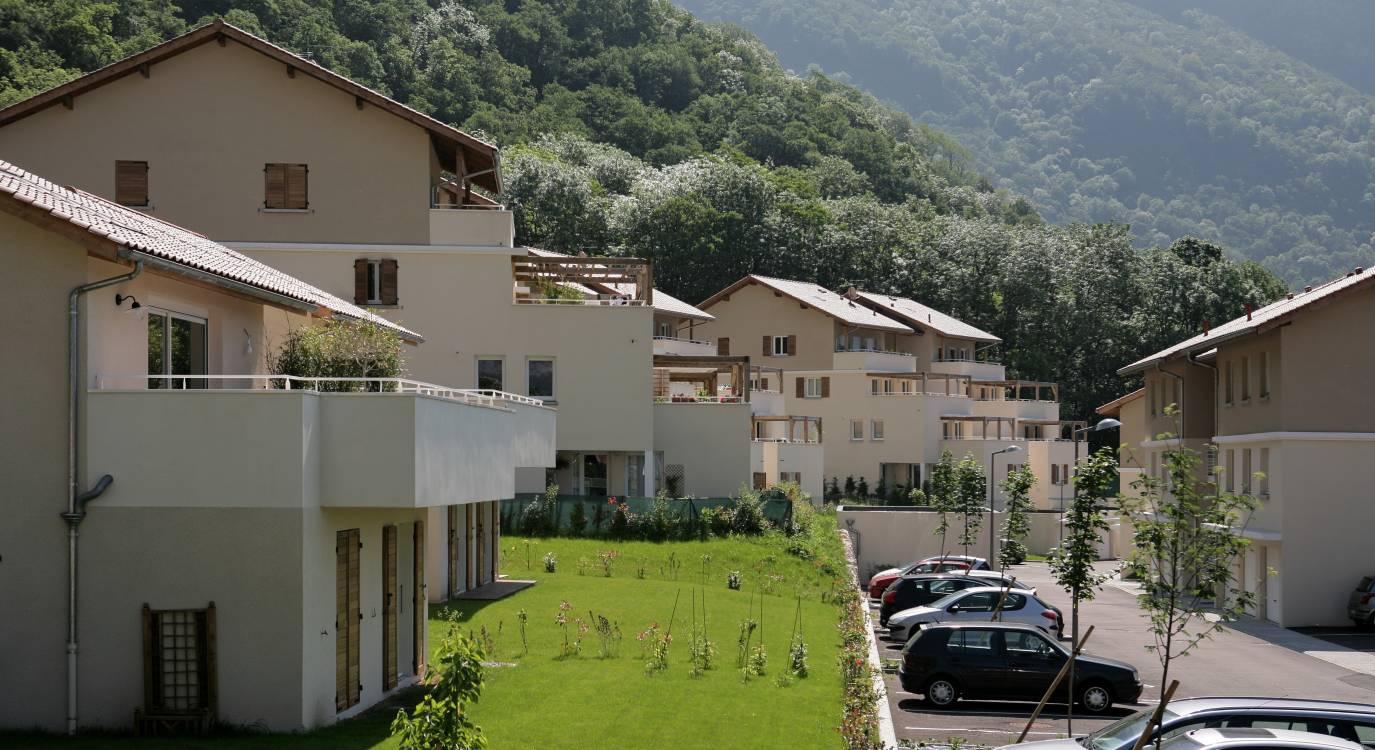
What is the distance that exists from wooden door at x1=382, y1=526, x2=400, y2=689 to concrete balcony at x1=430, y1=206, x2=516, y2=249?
920 inches

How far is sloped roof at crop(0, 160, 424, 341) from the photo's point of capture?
17.4 meters

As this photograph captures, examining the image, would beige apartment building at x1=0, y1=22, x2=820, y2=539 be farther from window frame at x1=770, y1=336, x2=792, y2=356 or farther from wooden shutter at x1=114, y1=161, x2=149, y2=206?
window frame at x1=770, y1=336, x2=792, y2=356

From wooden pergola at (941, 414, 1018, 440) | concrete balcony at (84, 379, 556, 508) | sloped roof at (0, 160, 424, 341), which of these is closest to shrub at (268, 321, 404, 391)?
sloped roof at (0, 160, 424, 341)

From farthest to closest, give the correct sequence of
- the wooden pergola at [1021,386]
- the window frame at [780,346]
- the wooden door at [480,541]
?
the wooden pergola at [1021,386], the window frame at [780,346], the wooden door at [480,541]

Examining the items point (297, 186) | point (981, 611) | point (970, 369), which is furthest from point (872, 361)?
point (981, 611)

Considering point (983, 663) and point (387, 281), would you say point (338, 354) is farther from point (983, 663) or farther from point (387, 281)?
point (387, 281)

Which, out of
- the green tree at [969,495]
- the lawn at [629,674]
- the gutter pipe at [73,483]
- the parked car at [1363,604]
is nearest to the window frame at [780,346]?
the green tree at [969,495]

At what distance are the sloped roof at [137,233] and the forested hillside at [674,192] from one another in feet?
198

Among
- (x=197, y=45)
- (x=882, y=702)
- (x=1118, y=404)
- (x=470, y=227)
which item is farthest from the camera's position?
(x=1118, y=404)

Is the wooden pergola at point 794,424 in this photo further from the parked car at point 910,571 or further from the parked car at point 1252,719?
the parked car at point 1252,719

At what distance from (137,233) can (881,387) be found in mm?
66920

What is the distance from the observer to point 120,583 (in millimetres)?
17891

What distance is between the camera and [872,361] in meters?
83.8

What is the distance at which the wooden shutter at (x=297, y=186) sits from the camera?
43062 millimetres
